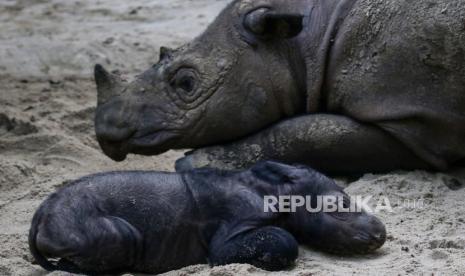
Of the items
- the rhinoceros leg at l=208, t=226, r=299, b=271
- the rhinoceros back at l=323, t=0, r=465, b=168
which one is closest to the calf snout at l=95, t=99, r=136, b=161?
the rhinoceros back at l=323, t=0, r=465, b=168

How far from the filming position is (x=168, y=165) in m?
6.24

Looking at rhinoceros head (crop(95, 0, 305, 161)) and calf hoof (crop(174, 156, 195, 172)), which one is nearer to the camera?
calf hoof (crop(174, 156, 195, 172))

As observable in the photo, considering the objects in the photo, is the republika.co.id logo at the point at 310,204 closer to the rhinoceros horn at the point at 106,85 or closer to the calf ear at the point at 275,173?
the calf ear at the point at 275,173

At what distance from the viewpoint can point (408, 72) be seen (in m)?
5.31

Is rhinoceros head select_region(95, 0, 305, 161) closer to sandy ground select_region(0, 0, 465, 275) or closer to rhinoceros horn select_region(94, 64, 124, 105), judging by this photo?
rhinoceros horn select_region(94, 64, 124, 105)

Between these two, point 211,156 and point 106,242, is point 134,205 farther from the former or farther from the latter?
point 211,156

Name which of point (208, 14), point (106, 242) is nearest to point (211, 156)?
point (106, 242)

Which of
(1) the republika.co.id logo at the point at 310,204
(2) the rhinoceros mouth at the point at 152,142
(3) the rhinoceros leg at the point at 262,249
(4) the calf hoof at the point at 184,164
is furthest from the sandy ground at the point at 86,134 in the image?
(4) the calf hoof at the point at 184,164

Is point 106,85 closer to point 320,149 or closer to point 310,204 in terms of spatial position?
point 320,149

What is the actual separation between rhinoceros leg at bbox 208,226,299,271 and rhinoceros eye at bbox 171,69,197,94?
142 cm

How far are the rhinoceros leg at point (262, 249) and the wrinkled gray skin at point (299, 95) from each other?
1183 mm

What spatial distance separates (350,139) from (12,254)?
1.67m

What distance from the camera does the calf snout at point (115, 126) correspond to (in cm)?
553

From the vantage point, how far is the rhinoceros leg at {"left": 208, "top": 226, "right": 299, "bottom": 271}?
421 centimetres
